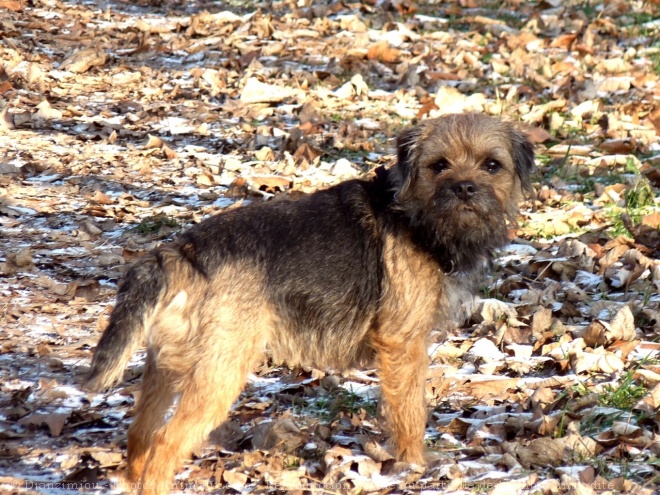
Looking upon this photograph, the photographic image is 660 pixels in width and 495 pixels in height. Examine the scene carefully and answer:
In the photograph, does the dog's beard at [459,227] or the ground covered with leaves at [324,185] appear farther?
the ground covered with leaves at [324,185]

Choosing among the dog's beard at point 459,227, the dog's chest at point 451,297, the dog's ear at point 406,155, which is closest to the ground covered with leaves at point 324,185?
the dog's chest at point 451,297

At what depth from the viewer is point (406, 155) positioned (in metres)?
4.81

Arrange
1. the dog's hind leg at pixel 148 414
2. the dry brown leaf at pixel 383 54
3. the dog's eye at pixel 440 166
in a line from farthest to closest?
the dry brown leaf at pixel 383 54
the dog's eye at pixel 440 166
the dog's hind leg at pixel 148 414

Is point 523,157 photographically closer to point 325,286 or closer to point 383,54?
point 325,286

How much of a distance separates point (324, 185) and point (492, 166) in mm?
3210

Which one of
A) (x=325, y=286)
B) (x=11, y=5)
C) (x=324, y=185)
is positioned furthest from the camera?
(x=11, y=5)

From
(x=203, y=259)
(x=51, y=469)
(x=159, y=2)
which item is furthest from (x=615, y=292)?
(x=159, y=2)

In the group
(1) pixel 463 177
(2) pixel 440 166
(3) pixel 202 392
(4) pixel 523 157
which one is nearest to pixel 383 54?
(4) pixel 523 157

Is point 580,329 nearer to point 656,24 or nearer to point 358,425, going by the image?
point 358,425

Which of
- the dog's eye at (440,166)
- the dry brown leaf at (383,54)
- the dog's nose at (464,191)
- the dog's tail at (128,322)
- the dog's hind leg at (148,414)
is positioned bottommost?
the dog's hind leg at (148,414)

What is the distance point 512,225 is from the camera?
4949 mm

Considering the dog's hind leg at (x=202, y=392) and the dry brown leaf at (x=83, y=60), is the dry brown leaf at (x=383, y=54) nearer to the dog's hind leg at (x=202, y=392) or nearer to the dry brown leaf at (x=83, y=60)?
the dry brown leaf at (x=83, y=60)

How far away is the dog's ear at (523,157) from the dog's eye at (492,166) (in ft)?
0.45

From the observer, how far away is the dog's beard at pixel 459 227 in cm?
452
